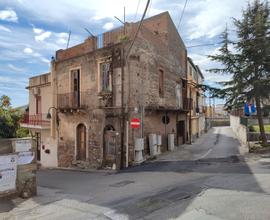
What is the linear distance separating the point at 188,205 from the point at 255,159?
28.2 ft

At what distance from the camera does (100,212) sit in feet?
24.4

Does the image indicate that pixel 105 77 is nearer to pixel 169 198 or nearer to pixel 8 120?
pixel 8 120

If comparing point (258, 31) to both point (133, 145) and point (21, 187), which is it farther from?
point (21, 187)

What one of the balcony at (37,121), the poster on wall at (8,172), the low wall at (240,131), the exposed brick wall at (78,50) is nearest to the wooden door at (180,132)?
the low wall at (240,131)

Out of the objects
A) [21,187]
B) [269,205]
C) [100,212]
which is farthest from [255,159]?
[21,187]

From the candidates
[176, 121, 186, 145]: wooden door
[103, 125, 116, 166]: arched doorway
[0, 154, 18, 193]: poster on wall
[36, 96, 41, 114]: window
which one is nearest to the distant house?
[176, 121, 186, 145]: wooden door

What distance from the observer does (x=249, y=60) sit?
17219 mm

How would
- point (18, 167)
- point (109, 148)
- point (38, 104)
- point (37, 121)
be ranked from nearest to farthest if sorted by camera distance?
point (18, 167), point (109, 148), point (37, 121), point (38, 104)

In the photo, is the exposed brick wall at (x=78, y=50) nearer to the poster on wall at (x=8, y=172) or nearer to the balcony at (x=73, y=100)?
the balcony at (x=73, y=100)

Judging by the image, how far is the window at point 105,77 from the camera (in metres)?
17.4

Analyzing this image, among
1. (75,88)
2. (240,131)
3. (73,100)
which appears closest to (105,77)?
(73,100)

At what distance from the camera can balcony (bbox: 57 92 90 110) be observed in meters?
18.6

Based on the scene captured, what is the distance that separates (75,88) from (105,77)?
3207 mm

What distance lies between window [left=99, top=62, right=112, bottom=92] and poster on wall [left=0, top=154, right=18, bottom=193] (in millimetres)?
8584
